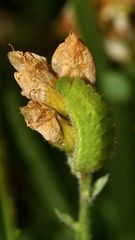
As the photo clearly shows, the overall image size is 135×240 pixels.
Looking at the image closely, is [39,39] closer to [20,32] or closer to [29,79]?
[20,32]

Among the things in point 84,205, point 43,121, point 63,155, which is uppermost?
point 43,121

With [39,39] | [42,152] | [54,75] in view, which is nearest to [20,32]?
[39,39]

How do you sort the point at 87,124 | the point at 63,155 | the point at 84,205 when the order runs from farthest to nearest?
1. the point at 63,155
2. the point at 84,205
3. the point at 87,124

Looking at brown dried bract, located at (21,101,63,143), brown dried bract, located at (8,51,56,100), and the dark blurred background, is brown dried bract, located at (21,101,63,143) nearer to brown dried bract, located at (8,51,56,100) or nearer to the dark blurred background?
brown dried bract, located at (8,51,56,100)

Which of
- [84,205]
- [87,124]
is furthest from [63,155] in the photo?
[87,124]

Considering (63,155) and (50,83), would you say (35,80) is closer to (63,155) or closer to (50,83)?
(50,83)

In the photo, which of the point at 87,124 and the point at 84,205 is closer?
the point at 87,124
